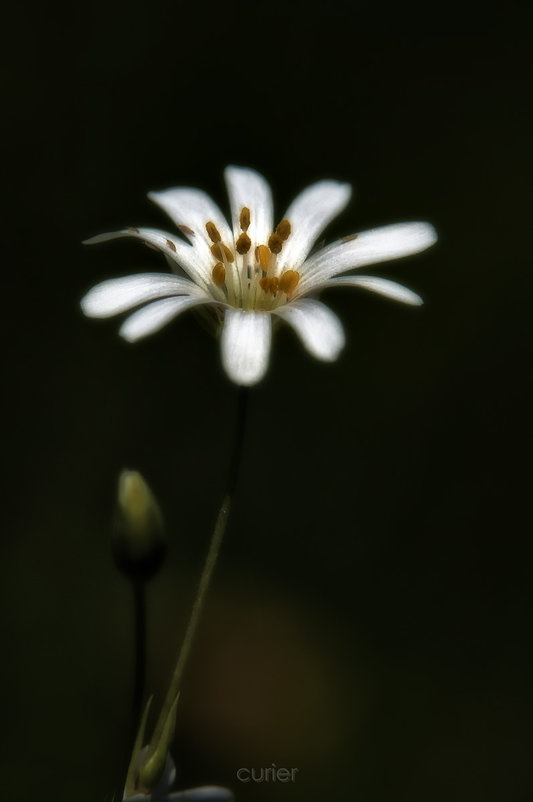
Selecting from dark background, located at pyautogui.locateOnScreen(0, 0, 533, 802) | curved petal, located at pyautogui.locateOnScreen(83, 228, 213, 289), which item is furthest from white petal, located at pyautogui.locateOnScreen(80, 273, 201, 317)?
dark background, located at pyautogui.locateOnScreen(0, 0, 533, 802)

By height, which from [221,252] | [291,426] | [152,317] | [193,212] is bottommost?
[291,426]

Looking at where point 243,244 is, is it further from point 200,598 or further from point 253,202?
point 200,598

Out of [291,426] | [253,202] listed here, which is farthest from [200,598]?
[291,426]

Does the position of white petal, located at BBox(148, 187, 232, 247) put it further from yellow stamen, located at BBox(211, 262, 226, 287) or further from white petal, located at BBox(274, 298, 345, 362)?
white petal, located at BBox(274, 298, 345, 362)

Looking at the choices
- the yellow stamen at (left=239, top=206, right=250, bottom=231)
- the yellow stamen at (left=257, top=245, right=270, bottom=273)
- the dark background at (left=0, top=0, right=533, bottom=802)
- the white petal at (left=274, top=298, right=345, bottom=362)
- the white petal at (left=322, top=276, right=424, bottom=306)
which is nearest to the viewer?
the white petal at (left=274, top=298, right=345, bottom=362)

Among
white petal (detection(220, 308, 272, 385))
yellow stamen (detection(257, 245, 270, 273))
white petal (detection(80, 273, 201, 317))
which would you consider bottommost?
white petal (detection(220, 308, 272, 385))

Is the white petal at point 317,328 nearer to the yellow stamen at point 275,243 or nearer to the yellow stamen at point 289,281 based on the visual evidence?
the yellow stamen at point 289,281

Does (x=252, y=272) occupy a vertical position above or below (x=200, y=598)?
above
